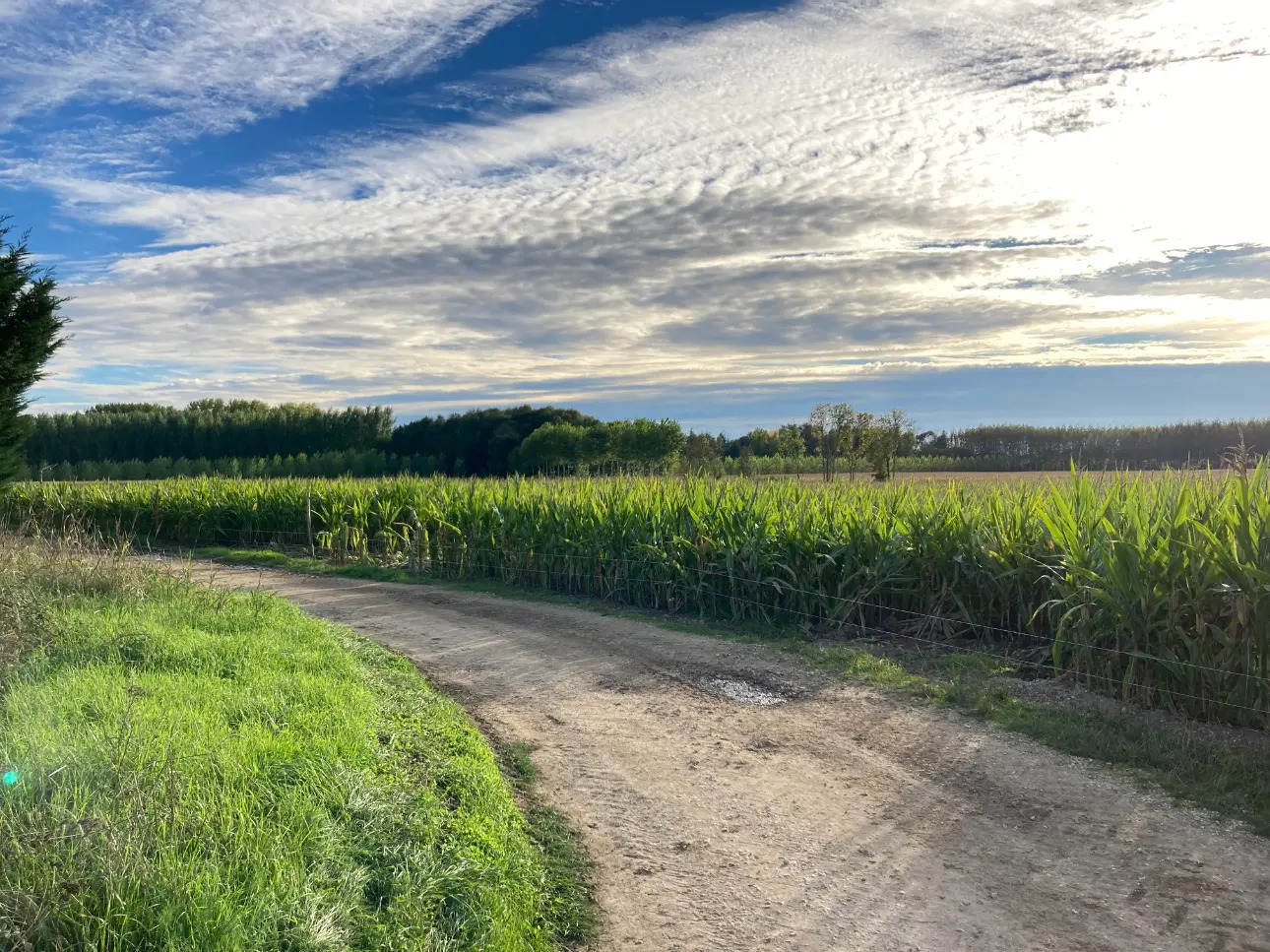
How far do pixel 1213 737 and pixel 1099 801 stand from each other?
70.8 inches

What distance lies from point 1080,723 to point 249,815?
6247 millimetres

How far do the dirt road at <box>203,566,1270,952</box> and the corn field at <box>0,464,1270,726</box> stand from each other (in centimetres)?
189

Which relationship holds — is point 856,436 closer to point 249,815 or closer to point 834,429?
point 834,429

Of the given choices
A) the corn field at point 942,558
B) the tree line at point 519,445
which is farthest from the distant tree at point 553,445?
the corn field at point 942,558

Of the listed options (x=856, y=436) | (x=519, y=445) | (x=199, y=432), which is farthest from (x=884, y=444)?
(x=199, y=432)

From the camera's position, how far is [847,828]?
5176mm

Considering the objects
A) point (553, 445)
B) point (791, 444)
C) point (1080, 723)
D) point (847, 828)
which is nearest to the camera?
point (847, 828)

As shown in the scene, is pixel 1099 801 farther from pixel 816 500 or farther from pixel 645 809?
pixel 816 500

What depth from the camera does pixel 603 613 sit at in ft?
41.4

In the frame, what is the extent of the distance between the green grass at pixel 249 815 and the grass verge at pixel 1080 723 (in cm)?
416

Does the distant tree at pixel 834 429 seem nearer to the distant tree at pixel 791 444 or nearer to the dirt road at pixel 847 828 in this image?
the distant tree at pixel 791 444

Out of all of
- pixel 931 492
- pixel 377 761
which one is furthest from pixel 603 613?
pixel 377 761

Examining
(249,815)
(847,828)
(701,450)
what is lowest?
(847,828)

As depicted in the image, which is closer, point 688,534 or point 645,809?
point 645,809
